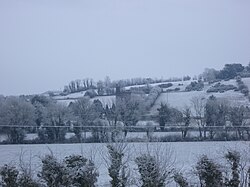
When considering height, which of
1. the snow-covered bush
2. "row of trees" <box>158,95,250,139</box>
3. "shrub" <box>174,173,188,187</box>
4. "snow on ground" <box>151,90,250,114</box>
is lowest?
"shrub" <box>174,173,188,187</box>

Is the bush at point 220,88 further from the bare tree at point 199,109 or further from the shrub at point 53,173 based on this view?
the shrub at point 53,173

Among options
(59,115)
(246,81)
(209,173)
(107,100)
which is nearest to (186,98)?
Result: (246,81)

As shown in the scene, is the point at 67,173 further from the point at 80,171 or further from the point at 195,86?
the point at 195,86

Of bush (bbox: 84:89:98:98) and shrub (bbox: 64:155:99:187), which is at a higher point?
bush (bbox: 84:89:98:98)

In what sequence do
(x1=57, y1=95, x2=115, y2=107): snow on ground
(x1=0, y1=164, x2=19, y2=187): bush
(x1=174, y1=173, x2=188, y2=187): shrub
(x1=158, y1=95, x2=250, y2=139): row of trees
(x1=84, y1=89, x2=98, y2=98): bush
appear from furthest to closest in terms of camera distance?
1. (x1=84, y1=89, x2=98, y2=98): bush
2. (x1=57, y1=95, x2=115, y2=107): snow on ground
3. (x1=158, y1=95, x2=250, y2=139): row of trees
4. (x1=174, y1=173, x2=188, y2=187): shrub
5. (x1=0, y1=164, x2=19, y2=187): bush

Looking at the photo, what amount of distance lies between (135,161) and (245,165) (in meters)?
4.42

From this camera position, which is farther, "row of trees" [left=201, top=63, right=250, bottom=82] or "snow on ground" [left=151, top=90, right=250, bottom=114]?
"row of trees" [left=201, top=63, right=250, bottom=82]

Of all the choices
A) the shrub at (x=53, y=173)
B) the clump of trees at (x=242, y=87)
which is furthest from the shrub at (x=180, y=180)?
the clump of trees at (x=242, y=87)

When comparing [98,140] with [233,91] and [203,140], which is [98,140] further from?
[233,91]

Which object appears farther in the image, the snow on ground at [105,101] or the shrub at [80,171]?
the snow on ground at [105,101]

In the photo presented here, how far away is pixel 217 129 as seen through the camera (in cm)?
3072

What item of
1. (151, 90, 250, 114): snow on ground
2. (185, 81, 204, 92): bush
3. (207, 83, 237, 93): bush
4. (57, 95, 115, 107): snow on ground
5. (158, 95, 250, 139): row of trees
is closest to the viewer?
(158, 95, 250, 139): row of trees

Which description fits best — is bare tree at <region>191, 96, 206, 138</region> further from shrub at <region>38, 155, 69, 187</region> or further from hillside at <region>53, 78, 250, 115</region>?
shrub at <region>38, 155, 69, 187</region>

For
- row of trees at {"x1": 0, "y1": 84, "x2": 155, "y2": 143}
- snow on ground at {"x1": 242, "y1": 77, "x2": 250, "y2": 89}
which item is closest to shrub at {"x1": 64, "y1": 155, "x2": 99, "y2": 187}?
row of trees at {"x1": 0, "y1": 84, "x2": 155, "y2": 143}
